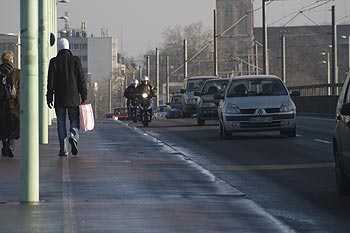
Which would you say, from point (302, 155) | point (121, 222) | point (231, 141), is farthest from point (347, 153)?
point (231, 141)

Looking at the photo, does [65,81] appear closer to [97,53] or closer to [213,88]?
[213,88]

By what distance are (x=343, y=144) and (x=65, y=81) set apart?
6.44 metres

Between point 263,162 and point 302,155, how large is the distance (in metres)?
1.56

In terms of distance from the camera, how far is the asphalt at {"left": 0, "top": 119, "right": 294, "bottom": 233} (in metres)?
10.0

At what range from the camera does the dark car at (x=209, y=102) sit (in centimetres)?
3562

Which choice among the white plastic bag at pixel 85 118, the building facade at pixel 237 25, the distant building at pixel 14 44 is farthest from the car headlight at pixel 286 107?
the building facade at pixel 237 25

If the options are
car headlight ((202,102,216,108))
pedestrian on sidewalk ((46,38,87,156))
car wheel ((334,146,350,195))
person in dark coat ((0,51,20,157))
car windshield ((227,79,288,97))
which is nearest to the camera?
car wheel ((334,146,350,195))

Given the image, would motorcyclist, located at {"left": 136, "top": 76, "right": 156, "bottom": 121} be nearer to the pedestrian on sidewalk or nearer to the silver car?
the silver car

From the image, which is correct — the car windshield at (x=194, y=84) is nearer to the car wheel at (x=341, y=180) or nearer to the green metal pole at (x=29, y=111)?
the car wheel at (x=341, y=180)

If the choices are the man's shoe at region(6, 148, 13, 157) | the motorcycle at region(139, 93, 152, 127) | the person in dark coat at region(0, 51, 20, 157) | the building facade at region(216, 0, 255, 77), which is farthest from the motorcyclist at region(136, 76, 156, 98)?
the building facade at region(216, 0, 255, 77)

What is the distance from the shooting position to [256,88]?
2641 centimetres

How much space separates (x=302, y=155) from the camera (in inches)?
758

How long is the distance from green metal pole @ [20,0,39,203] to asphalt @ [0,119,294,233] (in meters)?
0.25

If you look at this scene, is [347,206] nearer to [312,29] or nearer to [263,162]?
[263,162]
